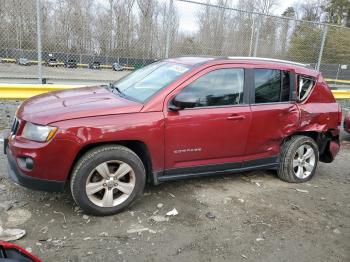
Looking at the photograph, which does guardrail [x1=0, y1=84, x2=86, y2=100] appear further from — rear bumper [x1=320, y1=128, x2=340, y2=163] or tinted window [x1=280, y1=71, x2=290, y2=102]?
rear bumper [x1=320, y1=128, x2=340, y2=163]

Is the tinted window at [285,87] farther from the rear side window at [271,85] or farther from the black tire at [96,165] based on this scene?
the black tire at [96,165]

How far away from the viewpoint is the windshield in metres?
4.20

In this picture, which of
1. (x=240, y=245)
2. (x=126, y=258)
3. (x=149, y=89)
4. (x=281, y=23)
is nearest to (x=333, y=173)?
(x=240, y=245)

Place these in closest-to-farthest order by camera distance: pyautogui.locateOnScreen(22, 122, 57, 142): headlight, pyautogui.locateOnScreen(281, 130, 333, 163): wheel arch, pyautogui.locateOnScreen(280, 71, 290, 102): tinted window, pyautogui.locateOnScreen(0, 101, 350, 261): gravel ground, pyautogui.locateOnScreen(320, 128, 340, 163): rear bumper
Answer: pyautogui.locateOnScreen(0, 101, 350, 261): gravel ground, pyautogui.locateOnScreen(22, 122, 57, 142): headlight, pyautogui.locateOnScreen(280, 71, 290, 102): tinted window, pyautogui.locateOnScreen(281, 130, 333, 163): wheel arch, pyautogui.locateOnScreen(320, 128, 340, 163): rear bumper

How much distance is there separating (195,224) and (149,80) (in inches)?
72.0

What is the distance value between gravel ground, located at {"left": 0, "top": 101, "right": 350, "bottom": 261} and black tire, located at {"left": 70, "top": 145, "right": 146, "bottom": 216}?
114 millimetres

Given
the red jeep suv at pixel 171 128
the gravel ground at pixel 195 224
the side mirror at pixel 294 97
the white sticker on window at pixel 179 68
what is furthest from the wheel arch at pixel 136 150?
the side mirror at pixel 294 97

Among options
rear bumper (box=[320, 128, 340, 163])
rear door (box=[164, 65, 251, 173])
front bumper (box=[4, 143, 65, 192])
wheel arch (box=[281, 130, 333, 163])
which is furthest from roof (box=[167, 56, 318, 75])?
front bumper (box=[4, 143, 65, 192])

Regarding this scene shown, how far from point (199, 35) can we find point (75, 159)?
6446 millimetres

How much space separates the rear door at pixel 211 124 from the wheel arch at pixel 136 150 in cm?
21

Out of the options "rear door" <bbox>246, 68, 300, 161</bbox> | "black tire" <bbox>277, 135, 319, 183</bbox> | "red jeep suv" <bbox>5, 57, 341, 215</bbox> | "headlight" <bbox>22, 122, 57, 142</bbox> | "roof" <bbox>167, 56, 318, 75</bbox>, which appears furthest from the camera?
"black tire" <bbox>277, 135, 319, 183</bbox>

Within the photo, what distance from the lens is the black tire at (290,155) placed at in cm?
502

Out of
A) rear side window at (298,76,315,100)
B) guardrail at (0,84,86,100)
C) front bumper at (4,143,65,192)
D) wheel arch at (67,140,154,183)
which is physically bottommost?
front bumper at (4,143,65,192)

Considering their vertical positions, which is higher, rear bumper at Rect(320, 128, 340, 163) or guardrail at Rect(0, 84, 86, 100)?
guardrail at Rect(0, 84, 86, 100)
